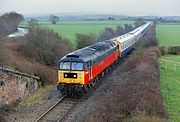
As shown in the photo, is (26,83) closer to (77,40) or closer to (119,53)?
(119,53)

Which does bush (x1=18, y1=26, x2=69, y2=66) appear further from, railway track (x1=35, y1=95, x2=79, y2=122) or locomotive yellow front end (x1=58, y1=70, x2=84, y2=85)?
railway track (x1=35, y1=95, x2=79, y2=122)

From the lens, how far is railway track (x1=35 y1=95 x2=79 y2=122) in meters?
20.3

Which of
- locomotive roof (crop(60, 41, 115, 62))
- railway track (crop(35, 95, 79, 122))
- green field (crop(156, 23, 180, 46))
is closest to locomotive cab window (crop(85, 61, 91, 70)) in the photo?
locomotive roof (crop(60, 41, 115, 62))

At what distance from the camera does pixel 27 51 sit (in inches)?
1487

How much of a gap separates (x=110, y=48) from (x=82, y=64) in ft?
37.6

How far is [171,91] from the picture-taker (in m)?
24.7

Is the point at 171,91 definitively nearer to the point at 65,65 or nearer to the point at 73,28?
the point at 65,65

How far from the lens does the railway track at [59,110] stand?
20.3 m

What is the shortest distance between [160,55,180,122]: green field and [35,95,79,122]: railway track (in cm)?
585

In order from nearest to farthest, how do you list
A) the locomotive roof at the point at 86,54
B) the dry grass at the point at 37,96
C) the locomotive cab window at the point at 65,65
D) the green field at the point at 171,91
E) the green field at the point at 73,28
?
the green field at the point at 171,91
the dry grass at the point at 37,96
the locomotive cab window at the point at 65,65
the locomotive roof at the point at 86,54
the green field at the point at 73,28

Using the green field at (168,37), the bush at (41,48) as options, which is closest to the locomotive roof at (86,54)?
the bush at (41,48)

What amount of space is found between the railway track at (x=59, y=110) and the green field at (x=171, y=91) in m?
5.85

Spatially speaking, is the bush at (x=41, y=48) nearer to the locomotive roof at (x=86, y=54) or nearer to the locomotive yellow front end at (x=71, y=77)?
the locomotive roof at (x=86, y=54)

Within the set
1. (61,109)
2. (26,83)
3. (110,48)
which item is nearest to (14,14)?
(110,48)
